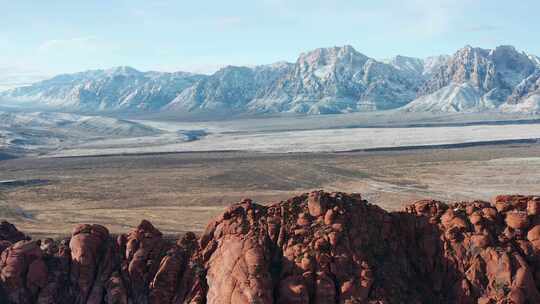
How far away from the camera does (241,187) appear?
7831 cm

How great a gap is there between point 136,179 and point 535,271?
72.8 metres

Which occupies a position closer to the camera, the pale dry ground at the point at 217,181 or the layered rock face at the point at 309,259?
the layered rock face at the point at 309,259

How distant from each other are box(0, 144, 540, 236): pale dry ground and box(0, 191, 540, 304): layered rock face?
24900 mm

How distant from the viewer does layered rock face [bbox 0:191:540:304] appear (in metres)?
23.2

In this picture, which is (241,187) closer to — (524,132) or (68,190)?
(68,190)

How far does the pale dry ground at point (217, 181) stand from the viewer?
61781 millimetres

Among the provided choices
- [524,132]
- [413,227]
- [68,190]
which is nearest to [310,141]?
[524,132]

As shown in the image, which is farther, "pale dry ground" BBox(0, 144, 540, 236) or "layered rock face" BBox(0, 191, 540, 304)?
"pale dry ground" BBox(0, 144, 540, 236)

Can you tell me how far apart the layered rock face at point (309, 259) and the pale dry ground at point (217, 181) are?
24900mm

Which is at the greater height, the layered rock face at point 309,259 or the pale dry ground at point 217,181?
the layered rock face at point 309,259

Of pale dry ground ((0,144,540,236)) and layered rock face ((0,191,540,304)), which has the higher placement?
layered rock face ((0,191,540,304))

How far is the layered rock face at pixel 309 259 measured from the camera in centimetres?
2323

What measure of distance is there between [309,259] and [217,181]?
60.8 meters

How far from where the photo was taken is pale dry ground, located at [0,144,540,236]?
2432 inches
